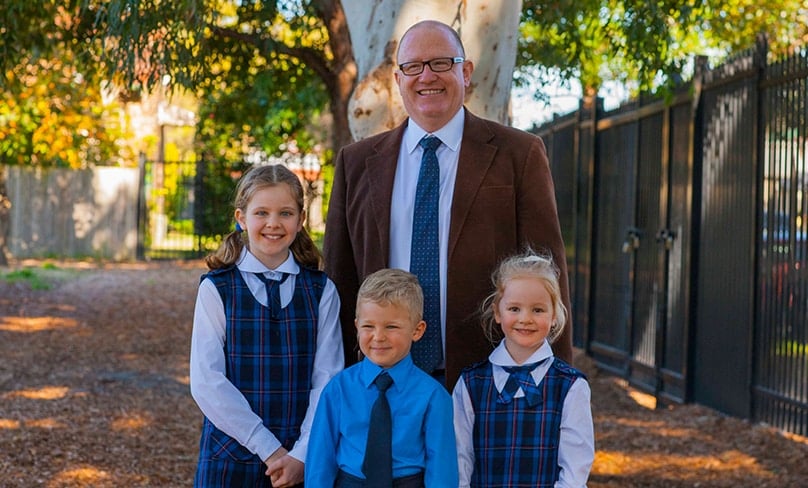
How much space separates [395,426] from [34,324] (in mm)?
10488

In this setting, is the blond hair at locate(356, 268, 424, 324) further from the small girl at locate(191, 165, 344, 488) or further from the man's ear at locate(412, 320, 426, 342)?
the small girl at locate(191, 165, 344, 488)

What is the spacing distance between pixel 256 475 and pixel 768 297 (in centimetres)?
444

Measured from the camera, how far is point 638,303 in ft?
31.2

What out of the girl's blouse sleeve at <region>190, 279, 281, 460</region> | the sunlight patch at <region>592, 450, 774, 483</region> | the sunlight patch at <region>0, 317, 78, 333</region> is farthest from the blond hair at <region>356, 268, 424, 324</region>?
the sunlight patch at <region>0, 317, 78, 333</region>

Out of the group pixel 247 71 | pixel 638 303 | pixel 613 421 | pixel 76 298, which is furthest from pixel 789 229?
pixel 76 298

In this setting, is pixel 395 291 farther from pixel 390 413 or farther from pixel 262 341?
pixel 262 341

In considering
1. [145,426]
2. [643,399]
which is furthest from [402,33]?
[643,399]

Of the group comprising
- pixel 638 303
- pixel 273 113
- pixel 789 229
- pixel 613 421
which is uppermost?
pixel 273 113

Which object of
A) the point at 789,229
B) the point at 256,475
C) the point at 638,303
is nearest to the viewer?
the point at 256,475

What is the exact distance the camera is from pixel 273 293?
11.6 feet

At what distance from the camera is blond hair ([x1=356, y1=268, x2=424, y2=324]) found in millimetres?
3211

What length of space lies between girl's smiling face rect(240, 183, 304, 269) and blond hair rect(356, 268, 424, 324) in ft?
1.25

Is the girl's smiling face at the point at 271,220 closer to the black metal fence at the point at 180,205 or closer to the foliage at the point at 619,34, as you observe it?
the foliage at the point at 619,34

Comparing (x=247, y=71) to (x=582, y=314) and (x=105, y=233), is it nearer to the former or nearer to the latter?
(x=582, y=314)
